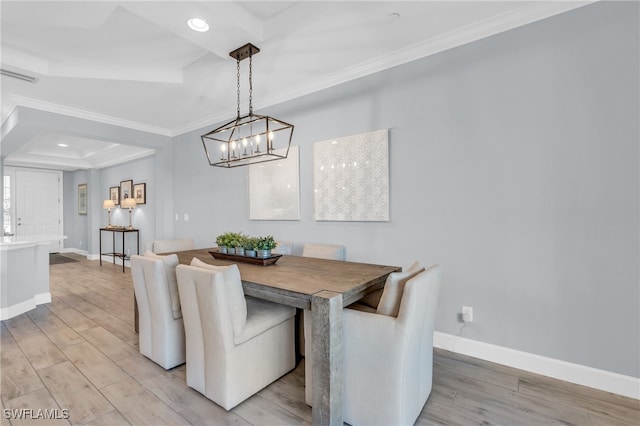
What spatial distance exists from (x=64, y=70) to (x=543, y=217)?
15.0ft

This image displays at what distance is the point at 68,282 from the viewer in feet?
16.8

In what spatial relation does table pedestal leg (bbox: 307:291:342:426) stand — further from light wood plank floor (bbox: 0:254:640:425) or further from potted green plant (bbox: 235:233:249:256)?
potted green plant (bbox: 235:233:249:256)

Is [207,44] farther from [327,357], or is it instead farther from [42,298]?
[42,298]

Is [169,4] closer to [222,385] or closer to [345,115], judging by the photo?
[345,115]

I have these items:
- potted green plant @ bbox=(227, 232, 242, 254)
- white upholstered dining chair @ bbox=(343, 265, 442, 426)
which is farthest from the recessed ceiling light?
white upholstered dining chair @ bbox=(343, 265, 442, 426)

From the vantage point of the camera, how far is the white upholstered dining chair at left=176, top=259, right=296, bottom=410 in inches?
69.5

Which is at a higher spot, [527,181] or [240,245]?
[527,181]

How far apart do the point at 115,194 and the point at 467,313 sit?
7744mm

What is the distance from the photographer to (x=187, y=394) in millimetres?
1966

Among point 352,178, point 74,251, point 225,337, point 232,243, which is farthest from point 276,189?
point 74,251

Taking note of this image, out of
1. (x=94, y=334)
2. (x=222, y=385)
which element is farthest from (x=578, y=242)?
(x=94, y=334)

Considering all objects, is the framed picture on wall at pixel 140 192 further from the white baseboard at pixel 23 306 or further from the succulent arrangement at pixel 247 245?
the succulent arrangement at pixel 247 245

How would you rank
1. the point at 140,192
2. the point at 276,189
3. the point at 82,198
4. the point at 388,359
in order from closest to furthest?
the point at 388,359
the point at 276,189
the point at 140,192
the point at 82,198

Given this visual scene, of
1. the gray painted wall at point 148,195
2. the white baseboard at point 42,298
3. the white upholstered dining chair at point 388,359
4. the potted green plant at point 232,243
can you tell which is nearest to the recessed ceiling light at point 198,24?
the potted green plant at point 232,243
